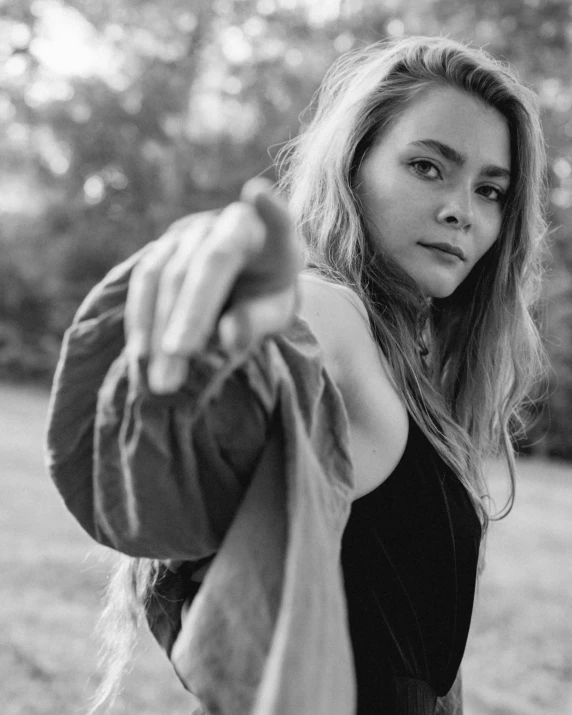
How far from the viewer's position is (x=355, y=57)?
7.36 ft

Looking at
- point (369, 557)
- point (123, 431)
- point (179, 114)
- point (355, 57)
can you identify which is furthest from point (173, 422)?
point (179, 114)

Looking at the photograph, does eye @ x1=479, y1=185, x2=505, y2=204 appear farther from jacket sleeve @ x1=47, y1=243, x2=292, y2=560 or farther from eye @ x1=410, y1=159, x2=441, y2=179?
jacket sleeve @ x1=47, y1=243, x2=292, y2=560

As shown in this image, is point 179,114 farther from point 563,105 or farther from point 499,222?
point 499,222

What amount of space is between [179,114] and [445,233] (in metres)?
16.2

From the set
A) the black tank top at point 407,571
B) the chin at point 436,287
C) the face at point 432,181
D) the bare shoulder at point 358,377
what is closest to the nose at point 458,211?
the face at point 432,181

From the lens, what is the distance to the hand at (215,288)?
790 mm

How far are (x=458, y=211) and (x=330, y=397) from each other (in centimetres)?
65

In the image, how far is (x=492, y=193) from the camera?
1695mm

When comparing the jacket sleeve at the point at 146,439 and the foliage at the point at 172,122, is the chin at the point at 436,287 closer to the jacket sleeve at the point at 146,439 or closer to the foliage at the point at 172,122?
the jacket sleeve at the point at 146,439

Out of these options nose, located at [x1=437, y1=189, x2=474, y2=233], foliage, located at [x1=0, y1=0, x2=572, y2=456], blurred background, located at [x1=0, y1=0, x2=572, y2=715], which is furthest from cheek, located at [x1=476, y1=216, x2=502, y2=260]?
foliage, located at [x1=0, y1=0, x2=572, y2=456]

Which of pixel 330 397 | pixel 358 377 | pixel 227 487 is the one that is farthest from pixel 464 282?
pixel 227 487

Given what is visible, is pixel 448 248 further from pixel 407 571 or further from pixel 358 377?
pixel 407 571

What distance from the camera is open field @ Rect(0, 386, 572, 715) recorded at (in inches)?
140

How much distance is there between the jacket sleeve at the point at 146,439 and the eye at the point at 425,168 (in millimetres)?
719
